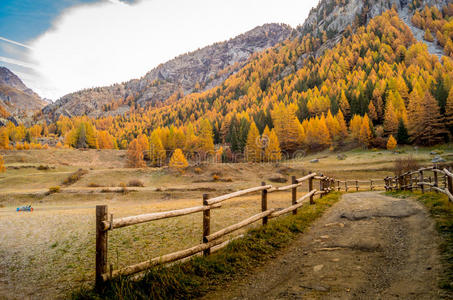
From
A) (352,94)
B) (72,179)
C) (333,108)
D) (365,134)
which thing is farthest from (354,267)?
(352,94)

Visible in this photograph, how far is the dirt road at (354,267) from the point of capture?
4.21m

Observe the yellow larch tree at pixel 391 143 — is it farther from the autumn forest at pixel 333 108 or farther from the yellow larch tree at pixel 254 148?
the yellow larch tree at pixel 254 148

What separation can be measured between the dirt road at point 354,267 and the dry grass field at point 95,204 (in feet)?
13.4

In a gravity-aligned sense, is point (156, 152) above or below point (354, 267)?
above

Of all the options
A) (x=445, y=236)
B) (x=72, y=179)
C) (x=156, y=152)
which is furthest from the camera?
(x=156, y=152)

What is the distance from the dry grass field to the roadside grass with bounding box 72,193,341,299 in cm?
209

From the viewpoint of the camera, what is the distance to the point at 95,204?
33562 mm

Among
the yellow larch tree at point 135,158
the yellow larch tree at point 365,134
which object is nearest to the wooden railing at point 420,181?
the yellow larch tree at point 365,134

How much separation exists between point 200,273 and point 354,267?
341 centimetres

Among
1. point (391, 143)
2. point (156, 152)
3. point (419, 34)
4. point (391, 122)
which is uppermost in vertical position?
point (419, 34)

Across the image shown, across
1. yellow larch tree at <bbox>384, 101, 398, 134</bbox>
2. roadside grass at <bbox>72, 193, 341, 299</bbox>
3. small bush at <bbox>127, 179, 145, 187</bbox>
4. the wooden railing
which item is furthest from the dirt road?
yellow larch tree at <bbox>384, 101, 398, 134</bbox>

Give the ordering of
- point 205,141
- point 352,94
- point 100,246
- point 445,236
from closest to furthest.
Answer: point 100,246 < point 445,236 < point 205,141 < point 352,94

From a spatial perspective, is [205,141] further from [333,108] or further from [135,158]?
[333,108]

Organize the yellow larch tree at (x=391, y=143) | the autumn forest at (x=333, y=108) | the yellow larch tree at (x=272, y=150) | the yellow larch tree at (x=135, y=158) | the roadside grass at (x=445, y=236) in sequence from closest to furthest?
the roadside grass at (x=445, y=236)
the yellow larch tree at (x=391, y=143)
the autumn forest at (x=333, y=108)
the yellow larch tree at (x=272, y=150)
the yellow larch tree at (x=135, y=158)
